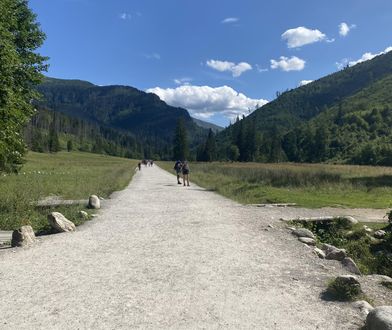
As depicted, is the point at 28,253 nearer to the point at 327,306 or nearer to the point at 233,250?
the point at 233,250

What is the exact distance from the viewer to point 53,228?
12.7m

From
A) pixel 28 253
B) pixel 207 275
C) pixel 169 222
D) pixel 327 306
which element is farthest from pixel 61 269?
pixel 169 222

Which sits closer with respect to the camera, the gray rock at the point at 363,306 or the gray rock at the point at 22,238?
the gray rock at the point at 363,306

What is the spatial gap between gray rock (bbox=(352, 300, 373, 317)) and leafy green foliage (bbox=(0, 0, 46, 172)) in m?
13.4

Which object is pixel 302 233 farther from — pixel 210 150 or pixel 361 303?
pixel 210 150

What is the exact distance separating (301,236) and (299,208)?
6.82m

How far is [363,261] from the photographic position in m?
11.7

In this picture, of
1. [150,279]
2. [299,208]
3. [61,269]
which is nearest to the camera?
[150,279]

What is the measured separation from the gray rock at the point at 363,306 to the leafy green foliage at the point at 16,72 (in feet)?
44.1

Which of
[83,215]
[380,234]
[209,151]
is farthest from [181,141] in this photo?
[380,234]

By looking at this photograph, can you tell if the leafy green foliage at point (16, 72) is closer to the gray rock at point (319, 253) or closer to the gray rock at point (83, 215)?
the gray rock at point (83, 215)

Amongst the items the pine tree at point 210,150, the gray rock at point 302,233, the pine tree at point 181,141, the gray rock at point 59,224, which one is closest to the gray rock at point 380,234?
the gray rock at point 302,233

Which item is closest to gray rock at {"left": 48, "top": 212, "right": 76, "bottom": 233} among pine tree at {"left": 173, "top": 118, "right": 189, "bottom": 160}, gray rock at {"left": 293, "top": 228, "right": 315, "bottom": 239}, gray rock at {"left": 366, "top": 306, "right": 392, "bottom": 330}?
gray rock at {"left": 293, "top": 228, "right": 315, "bottom": 239}

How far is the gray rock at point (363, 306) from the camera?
6.16 m
